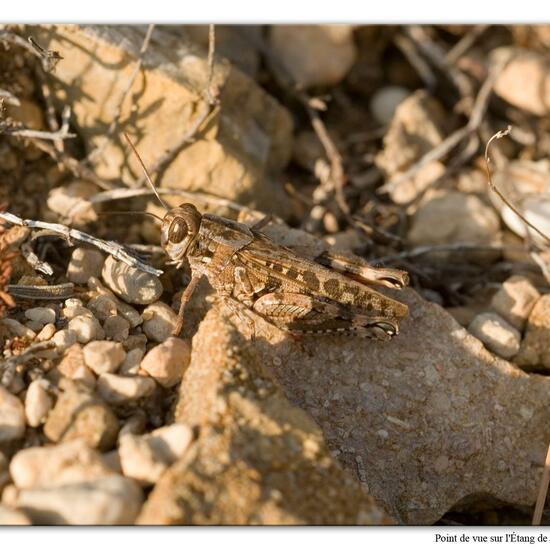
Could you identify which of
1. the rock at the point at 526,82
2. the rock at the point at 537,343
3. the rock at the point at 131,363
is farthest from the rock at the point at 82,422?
the rock at the point at 526,82

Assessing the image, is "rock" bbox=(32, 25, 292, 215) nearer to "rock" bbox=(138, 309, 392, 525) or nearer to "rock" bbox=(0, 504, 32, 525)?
"rock" bbox=(138, 309, 392, 525)

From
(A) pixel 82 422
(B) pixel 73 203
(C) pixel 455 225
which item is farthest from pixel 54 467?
(C) pixel 455 225

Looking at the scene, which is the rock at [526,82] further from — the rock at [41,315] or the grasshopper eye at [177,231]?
the rock at [41,315]

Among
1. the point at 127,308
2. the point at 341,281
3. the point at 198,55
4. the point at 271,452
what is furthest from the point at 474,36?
the point at 271,452

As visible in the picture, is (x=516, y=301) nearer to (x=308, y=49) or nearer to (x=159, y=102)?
(x=159, y=102)

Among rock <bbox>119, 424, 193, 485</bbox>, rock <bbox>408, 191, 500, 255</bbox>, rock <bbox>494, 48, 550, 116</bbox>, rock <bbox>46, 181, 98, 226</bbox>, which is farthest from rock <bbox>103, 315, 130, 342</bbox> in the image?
rock <bbox>494, 48, 550, 116</bbox>

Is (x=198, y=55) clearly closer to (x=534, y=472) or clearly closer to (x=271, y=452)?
(x=271, y=452)

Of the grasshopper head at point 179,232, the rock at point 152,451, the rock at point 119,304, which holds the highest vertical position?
the grasshopper head at point 179,232
